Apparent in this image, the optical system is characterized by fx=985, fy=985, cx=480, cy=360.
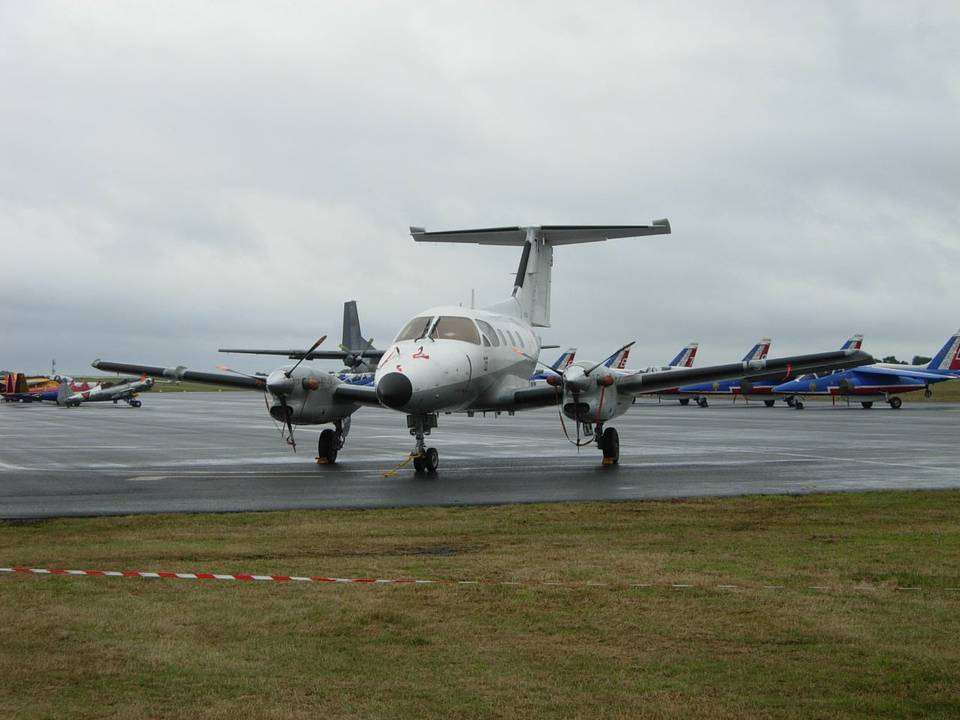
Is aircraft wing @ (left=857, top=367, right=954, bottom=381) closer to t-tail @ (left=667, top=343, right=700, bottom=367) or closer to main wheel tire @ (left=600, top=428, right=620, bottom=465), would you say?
t-tail @ (left=667, top=343, right=700, bottom=367)

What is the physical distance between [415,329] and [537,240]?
9.05 meters

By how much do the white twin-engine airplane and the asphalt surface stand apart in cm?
107

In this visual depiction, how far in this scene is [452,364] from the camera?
1856 centimetres

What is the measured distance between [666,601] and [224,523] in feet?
20.7

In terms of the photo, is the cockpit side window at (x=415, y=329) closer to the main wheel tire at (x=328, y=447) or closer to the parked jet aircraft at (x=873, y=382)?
the main wheel tire at (x=328, y=447)

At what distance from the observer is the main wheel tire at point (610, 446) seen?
20203 mm

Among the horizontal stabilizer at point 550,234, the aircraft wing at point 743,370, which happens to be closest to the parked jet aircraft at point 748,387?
the horizontal stabilizer at point 550,234

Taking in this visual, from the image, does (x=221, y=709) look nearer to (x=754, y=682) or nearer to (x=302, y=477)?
(x=754, y=682)

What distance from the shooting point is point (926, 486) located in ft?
51.3

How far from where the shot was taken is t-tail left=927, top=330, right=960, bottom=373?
64.6 m

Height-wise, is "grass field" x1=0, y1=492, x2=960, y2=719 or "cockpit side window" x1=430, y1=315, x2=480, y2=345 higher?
"cockpit side window" x1=430, y1=315, x2=480, y2=345

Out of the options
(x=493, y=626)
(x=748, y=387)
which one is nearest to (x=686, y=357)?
(x=748, y=387)

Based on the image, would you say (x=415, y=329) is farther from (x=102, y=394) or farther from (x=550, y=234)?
(x=102, y=394)

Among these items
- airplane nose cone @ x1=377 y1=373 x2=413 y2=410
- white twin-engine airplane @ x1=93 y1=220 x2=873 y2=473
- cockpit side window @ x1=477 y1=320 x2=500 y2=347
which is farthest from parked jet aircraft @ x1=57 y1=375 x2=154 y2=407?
airplane nose cone @ x1=377 y1=373 x2=413 y2=410
